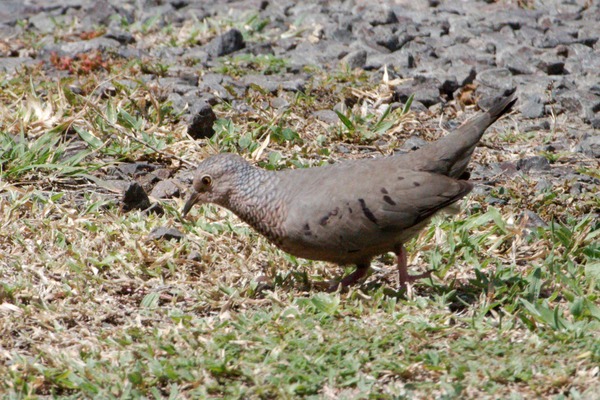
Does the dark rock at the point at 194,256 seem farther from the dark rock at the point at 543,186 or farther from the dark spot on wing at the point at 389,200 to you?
the dark rock at the point at 543,186

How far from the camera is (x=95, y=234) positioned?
646cm

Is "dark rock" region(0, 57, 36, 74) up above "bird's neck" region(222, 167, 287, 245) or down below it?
below

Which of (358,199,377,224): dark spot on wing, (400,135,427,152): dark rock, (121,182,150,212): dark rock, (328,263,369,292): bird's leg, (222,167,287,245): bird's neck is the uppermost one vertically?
(358,199,377,224): dark spot on wing

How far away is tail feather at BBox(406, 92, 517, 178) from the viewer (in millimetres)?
→ 6016

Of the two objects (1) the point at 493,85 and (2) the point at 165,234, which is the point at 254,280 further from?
(1) the point at 493,85

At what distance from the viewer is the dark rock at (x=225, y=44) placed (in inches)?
381

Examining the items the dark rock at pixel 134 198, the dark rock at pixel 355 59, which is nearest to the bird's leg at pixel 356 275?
the dark rock at pixel 134 198

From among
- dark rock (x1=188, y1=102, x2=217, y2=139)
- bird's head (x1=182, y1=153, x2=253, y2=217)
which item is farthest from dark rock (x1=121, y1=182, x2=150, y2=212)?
dark rock (x1=188, y1=102, x2=217, y2=139)

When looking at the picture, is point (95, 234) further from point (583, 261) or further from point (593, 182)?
Result: point (593, 182)

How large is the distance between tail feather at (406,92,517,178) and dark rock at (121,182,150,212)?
6.23ft

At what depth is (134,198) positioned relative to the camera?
6.86 m

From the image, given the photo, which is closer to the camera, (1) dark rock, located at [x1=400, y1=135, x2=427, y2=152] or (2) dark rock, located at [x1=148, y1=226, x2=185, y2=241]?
(2) dark rock, located at [x1=148, y1=226, x2=185, y2=241]

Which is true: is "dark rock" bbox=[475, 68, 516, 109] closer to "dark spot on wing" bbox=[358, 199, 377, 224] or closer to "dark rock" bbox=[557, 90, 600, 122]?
"dark rock" bbox=[557, 90, 600, 122]

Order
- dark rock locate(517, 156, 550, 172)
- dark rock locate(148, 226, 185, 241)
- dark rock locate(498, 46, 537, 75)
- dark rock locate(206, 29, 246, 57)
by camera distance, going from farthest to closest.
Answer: dark rock locate(206, 29, 246, 57) → dark rock locate(498, 46, 537, 75) → dark rock locate(517, 156, 550, 172) → dark rock locate(148, 226, 185, 241)
